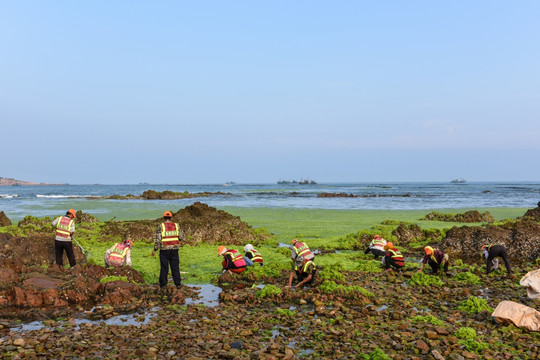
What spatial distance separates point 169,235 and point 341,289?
5842 millimetres

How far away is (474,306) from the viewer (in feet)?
32.8

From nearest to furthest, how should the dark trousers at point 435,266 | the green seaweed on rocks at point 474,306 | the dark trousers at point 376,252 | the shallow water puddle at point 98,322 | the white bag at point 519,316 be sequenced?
the white bag at point 519,316 → the shallow water puddle at point 98,322 → the green seaweed on rocks at point 474,306 → the dark trousers at point 435,266 → the dark trousers at point 376,252

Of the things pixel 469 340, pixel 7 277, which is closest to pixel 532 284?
pixel 469 340

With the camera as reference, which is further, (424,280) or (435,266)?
(435,266)

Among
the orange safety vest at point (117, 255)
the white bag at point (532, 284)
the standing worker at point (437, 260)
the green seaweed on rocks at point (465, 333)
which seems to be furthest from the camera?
the standing worker at point (437, 260)

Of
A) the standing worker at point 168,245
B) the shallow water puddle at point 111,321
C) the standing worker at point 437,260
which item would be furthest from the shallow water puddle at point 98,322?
the standing worker at point 437,260

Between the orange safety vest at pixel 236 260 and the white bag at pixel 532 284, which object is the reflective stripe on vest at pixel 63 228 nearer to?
the orange safety vest at pixel 236 260

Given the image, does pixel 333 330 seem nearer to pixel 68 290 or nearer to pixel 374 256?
pixel 68 290

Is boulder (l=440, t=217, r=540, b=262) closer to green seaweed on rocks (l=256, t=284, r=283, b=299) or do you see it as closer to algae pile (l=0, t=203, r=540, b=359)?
algae pile (l=0, t=203, r=540, b=359)

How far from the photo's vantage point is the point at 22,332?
8.38m

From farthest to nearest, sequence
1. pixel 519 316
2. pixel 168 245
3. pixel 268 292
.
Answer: pixel 168 245 < pixel 268 292 < pixel 519 316

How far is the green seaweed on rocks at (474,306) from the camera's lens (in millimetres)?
9889

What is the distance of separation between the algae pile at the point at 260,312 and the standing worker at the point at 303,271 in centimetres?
45

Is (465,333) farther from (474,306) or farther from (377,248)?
(377,248)
